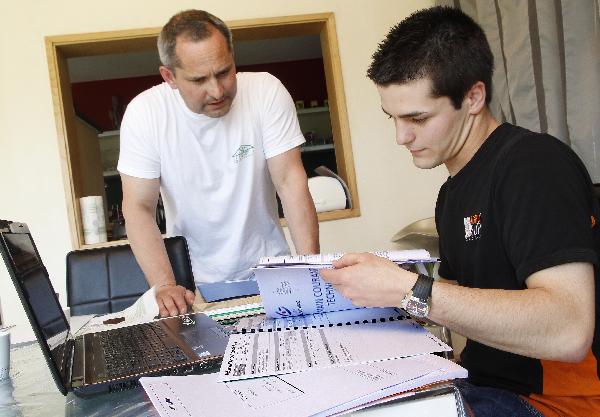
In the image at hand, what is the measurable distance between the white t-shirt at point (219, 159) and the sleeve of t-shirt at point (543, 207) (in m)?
1.16

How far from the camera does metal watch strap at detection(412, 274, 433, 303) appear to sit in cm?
84

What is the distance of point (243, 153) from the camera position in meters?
2.02

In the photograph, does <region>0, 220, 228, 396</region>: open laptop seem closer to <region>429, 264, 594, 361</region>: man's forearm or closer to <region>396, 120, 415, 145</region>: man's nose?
<region>429, 264, 594, 361</region>: man's forearm

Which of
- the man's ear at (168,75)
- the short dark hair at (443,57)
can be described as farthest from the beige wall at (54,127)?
the short dark hair at (443,57)

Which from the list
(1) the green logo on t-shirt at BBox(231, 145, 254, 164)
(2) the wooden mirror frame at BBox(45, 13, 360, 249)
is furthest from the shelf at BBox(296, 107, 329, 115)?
(1) the green logo on t-shirt at BBox(231, 145, 254, 164)

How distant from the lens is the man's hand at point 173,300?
1381mm

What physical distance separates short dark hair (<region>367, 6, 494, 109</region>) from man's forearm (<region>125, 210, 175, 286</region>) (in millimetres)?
1009

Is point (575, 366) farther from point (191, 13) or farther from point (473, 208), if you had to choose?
point (191, 13)

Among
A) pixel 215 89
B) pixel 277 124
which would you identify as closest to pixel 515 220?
pixel 215 89

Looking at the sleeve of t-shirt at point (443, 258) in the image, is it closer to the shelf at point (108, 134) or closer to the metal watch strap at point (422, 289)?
the metal watch strap at point (422, 289)

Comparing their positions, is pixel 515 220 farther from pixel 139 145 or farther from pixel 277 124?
pixel 139 145

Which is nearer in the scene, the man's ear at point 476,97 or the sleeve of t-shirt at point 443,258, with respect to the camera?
the man's ear at point 476,97

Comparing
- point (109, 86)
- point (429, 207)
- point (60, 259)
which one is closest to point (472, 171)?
point (429, 207)

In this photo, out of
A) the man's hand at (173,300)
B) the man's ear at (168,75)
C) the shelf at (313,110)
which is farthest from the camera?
the shelf at (313,110)
